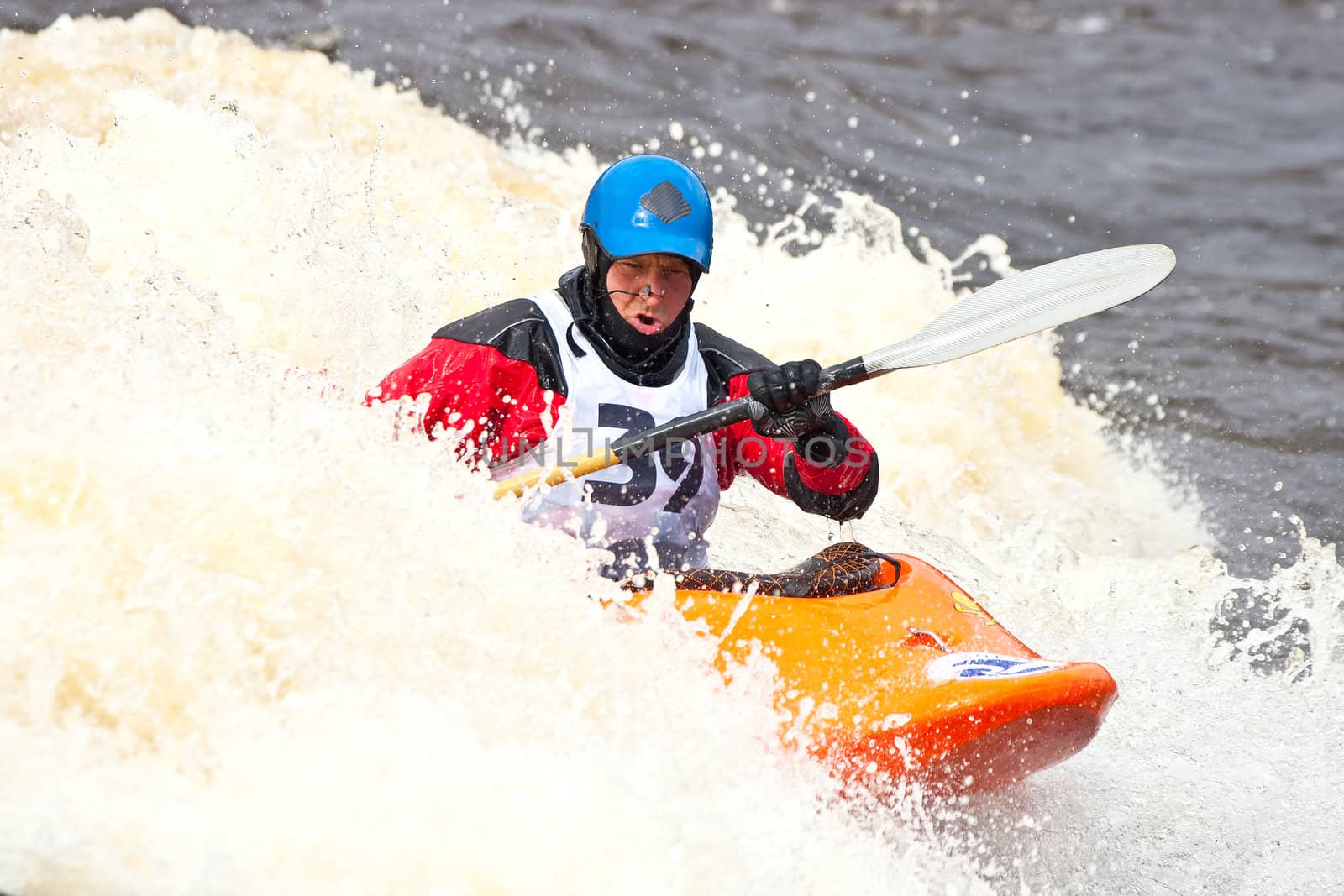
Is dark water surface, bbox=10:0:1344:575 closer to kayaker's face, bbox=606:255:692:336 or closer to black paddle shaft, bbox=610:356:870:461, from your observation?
kayaker's face, bbox=606:255:692:336

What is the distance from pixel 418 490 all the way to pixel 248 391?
0.39 meters

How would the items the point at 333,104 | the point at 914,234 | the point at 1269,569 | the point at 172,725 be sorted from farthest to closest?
the point at 914,234 < the point at 333,104 < the point at 1269,569 < the point at 172,725

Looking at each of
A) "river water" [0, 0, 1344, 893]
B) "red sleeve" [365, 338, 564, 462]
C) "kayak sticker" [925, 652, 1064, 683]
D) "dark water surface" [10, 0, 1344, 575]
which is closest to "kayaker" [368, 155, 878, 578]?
"red sleeve" [365, 338, 564, 462]

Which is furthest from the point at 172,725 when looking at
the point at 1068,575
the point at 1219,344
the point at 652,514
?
the point at 1219,344

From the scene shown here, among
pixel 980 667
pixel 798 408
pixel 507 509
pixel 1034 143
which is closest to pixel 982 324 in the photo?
pixel 798 408

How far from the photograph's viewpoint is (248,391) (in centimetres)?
276

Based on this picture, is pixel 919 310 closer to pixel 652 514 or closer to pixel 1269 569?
pixel 1269 569

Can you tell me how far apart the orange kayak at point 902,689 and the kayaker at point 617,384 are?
0.80 ft

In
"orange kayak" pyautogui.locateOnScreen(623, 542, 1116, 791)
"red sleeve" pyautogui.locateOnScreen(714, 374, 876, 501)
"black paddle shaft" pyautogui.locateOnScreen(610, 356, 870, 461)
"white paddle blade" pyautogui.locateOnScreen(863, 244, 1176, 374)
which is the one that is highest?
"white paddle blade" pyautogui.locateOnScreen(863, 244, 1176, 374)

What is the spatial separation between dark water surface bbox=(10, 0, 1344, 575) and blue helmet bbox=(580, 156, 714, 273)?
299 centimetres

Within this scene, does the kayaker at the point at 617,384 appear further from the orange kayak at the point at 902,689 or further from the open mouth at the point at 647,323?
the orange kayak at the point at 902,689

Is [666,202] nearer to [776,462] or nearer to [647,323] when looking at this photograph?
[647,323]

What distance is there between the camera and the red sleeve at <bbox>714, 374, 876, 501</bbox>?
3.20 m

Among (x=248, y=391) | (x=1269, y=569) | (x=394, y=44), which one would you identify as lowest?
(x=1269, y=569)
